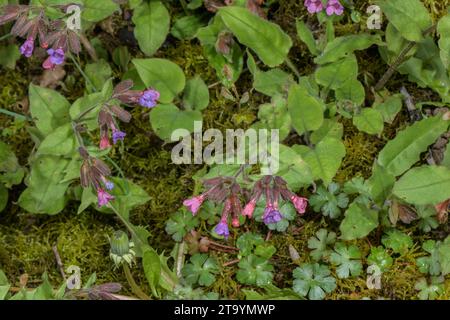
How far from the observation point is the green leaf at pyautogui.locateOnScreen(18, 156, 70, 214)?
312 cm

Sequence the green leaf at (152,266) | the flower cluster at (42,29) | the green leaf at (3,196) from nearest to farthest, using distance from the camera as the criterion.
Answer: the flower cluster at (42,29) < the green leaf at (152,266) < the green leaf at (3,196)

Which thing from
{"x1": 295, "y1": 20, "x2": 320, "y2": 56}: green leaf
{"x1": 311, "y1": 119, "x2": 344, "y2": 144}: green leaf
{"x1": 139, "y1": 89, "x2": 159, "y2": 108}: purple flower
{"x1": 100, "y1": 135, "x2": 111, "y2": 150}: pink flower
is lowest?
{"x1": 311, "y1": 119, "x2": 344, "y2": 144}: green leaf

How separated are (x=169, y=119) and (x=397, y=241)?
112 centimetres

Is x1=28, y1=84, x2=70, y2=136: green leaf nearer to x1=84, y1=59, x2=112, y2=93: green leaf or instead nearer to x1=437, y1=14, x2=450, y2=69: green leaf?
x1=84, y1=59, x2=112, y2=93: green leaf

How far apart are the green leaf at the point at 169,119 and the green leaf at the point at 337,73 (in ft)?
1.84

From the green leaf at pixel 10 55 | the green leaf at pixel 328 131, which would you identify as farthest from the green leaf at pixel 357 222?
the green leaf at pixel 10 55

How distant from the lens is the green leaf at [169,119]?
3203 millimetres

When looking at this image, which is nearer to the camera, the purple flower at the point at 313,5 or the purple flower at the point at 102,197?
the purple flower at the point at 102,197

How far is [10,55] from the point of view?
3.46 metres

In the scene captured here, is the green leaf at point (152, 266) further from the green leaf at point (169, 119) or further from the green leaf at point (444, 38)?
the green leaf at point (444, 38)

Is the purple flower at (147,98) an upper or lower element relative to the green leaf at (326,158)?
upper

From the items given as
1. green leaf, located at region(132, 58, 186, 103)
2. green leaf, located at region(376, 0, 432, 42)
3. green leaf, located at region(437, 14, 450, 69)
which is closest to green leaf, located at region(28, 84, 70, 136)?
green leaf, located at region(132, 58, 186, 103)

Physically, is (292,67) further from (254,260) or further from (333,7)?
(254,260)

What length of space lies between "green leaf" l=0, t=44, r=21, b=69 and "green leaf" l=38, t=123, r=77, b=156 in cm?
66
